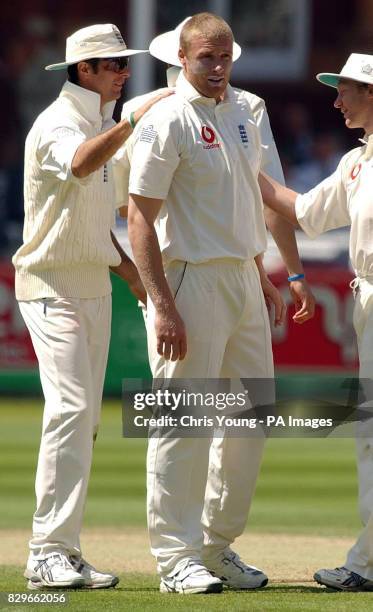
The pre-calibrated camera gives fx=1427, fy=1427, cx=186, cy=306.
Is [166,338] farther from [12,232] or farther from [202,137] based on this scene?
[12,232]

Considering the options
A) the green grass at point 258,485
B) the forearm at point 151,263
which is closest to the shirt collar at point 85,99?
the forearm at point 151,263

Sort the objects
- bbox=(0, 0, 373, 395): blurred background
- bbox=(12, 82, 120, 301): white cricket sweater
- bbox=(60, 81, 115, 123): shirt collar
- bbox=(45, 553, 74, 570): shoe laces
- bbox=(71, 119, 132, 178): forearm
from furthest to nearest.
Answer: bbox=(0, 0, 373, 395): blurred background < bbox=(60, 81, 115, 123): shirt collar < bbox=(12, 82, 120, 301): white cricket sweater < bbox=(45, 553, 74, 570): shoe laces < bbox=(71, 119, 132, 178): forearm

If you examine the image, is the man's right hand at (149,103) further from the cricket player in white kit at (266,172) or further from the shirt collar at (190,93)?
the cricket player in white kit at (266,172)

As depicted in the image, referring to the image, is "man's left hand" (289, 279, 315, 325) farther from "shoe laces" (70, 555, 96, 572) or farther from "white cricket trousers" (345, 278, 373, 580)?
"shoe laces" (70, 555, 96, 572)

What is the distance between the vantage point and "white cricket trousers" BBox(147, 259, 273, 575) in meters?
5.53

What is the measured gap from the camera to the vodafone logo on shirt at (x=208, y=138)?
216 inches

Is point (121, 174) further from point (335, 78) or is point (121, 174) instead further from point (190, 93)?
point (335, 78)

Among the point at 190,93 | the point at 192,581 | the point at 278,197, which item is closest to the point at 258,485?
the point at 278,197

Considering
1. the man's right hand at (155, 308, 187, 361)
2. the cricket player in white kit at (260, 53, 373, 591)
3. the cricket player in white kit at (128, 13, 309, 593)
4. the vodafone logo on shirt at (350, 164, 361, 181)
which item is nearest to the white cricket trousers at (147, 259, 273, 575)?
the cricket player in white kit at (128, 13, 309, 593)

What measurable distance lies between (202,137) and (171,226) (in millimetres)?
367

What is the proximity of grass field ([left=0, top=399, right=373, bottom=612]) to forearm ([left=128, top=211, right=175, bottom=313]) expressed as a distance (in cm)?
111

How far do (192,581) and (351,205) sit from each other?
5.38 feet

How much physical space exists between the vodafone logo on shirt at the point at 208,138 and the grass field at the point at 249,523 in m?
1.71

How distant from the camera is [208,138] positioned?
18.1 ft
